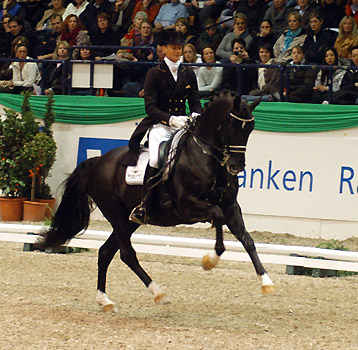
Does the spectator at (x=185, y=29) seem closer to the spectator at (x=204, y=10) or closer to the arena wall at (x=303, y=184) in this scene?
the spectator at (x=204, y=10)

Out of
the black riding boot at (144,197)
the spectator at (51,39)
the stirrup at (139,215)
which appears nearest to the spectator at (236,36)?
the spectator at (51,39)

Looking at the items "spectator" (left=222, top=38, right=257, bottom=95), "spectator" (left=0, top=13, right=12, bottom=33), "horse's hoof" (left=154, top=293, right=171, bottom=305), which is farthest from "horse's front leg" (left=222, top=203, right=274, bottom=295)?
"spectator" (left=0, top=13, right=12, bottom=33)

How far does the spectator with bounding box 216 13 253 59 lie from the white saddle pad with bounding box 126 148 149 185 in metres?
5.90

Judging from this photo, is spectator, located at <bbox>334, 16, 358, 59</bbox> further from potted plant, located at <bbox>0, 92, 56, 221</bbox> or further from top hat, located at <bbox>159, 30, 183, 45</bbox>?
top hat, located at <bbox>159, 30, 183, 45</bbox>

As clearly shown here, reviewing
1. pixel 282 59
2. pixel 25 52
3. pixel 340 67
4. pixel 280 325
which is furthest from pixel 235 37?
pixel 280 325

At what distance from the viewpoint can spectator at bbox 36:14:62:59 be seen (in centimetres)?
1524

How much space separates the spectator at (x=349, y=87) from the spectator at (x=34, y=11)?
25.1 feet

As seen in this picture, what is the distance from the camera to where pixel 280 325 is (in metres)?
6.75

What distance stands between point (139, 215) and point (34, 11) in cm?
1101

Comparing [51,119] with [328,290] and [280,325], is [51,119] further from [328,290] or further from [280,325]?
[280,325]

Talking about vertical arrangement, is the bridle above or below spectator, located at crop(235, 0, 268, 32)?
below

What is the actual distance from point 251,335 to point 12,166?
24.4 feet

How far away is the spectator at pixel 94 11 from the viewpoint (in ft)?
50.9

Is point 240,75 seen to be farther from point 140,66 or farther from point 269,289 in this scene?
point 269,289
